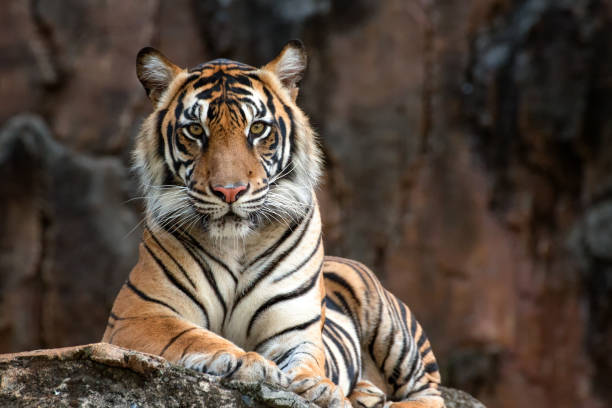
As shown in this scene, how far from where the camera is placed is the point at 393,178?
8.23m

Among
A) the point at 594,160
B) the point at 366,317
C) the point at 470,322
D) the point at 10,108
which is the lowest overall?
the point at 470,322

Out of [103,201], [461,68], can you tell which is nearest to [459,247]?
[461,68]

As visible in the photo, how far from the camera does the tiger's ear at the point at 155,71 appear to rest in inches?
132

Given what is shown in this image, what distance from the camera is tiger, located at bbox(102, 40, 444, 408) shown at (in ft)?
9.89

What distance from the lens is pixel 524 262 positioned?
827cm

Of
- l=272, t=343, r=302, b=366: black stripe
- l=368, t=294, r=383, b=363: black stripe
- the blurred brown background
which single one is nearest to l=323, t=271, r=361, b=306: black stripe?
l=368, t=294, r=383, b=363: black stripe

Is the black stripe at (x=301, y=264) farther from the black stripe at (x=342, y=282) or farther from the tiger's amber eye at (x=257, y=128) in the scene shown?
the black stripe at (x=342, y=282)

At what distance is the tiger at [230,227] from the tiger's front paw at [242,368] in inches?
2.0

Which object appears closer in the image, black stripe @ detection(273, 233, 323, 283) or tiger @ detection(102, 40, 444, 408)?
tiger @ detection(102, 40, 444, 408)

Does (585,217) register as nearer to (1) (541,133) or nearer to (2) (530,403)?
(1) (541,133)

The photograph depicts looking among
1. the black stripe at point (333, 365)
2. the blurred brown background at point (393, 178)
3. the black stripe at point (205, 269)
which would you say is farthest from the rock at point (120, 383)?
the blurred brown background at point (393, 178)

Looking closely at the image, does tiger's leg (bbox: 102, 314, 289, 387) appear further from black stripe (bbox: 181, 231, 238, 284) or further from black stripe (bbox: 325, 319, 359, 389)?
black stripe (bbox: 325, 319, 359, 389)

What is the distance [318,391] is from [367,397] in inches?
33.2

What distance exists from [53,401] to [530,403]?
6531 millimetres
